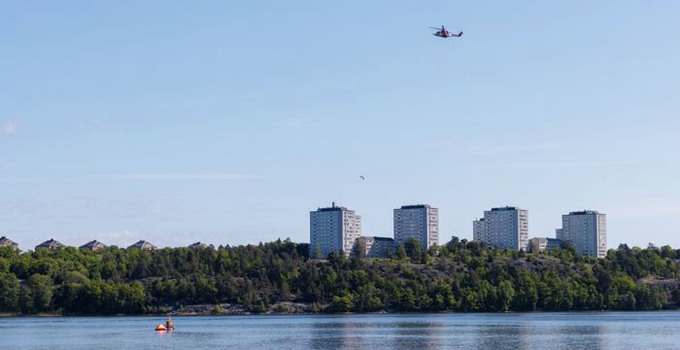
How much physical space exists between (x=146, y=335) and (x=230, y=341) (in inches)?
794

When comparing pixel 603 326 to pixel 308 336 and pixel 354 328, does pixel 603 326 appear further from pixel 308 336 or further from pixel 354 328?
pixel 308 336

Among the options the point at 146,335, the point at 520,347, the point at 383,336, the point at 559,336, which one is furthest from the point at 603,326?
the point at 146,335

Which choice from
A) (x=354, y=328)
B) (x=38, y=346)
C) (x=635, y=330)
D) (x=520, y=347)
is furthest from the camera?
(x=354, y=328)

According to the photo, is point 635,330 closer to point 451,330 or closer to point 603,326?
point 603,326

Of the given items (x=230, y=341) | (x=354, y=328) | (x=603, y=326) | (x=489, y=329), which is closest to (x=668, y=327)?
(x=603, y=326)

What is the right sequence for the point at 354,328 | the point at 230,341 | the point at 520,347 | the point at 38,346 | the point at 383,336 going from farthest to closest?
the point at 354,328
the point at 383,336
the point at 230,341
the point at 38,346
the point at 520,347

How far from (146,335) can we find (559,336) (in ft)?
182

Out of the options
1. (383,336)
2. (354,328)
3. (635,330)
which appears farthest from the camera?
(354,328)

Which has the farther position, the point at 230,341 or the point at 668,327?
the point at 668,327

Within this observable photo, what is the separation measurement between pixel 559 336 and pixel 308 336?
3254 cm

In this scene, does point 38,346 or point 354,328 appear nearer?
point 38,346

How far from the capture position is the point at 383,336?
139 metres

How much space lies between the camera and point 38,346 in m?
121

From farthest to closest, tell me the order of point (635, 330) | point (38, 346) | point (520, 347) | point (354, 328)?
1. point (354, 328)
2. point (635, 330)
3. point (38, 346)
4. point (520, 347)
